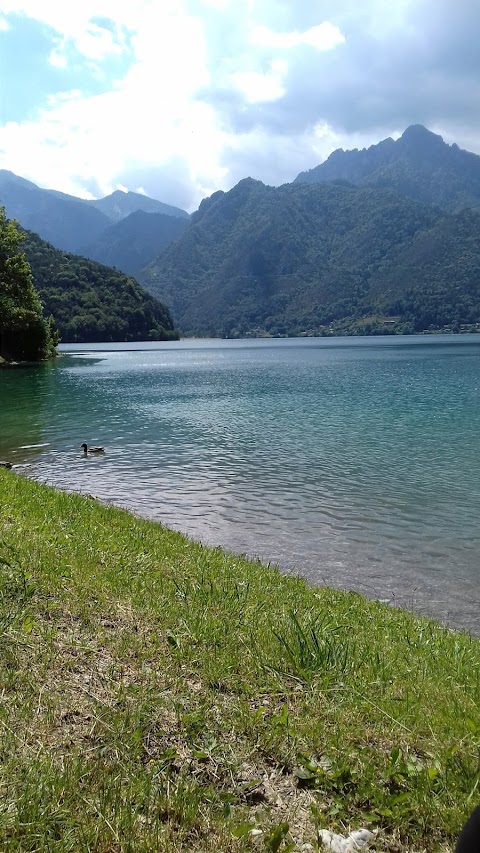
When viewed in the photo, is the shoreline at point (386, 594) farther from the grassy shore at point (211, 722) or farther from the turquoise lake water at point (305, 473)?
the grassy shore at point (211, 722)

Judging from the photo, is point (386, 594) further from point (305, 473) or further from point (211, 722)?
point (305, 473)

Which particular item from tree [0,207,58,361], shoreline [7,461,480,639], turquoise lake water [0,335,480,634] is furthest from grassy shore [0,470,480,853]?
tree [0,207,58,361]

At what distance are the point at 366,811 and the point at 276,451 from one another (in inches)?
1104

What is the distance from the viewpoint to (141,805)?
4355 millimetres

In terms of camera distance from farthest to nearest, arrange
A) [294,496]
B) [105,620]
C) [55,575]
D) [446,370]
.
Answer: [446,370] < [294,496] < [55,575] < [105,620]

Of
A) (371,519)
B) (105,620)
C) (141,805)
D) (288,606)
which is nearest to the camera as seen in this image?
(141,805)

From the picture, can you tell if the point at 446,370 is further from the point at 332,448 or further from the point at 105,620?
the point at 105,620

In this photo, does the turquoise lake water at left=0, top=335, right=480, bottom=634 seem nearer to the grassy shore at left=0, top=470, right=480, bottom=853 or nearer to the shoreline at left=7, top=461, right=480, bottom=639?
the shoreline at left=7, top=461, right=480, bottom=639

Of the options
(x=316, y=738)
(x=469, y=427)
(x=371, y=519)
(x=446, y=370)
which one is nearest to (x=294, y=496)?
(x=371, y=519)

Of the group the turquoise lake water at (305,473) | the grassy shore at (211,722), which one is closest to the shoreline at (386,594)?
the turquoise lake water at (305,473)

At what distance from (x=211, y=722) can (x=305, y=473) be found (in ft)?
71.4

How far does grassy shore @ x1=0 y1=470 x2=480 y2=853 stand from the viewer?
4254 millimetres

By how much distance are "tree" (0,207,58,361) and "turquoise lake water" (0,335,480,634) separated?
145 ft

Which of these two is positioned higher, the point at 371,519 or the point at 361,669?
the point at 361,669
